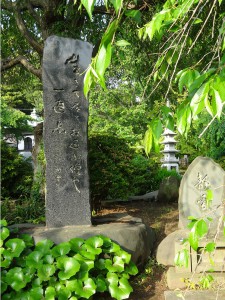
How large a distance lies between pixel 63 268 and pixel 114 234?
2.53 feet

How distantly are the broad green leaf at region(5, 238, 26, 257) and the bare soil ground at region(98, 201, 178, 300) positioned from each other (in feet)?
4.21

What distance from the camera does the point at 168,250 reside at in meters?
Result: 4.18

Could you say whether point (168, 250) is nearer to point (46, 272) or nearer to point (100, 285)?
point (100, 285)

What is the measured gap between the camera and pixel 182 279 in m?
3.71

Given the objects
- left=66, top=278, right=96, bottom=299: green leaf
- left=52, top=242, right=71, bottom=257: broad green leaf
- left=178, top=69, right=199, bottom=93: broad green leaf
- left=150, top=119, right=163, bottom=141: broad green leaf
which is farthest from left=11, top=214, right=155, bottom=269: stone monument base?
left=178, top=69, right=199, bottom=93: broad green leaf

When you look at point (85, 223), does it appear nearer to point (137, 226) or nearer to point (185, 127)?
point (137, 226)

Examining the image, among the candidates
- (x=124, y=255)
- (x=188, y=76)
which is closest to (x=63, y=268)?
(x=124, y=255)

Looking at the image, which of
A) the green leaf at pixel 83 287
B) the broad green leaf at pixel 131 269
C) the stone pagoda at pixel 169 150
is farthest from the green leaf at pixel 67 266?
the stone pagoda at pixel 169 150

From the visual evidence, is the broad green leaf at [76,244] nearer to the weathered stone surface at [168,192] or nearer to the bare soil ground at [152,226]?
the bare soil ground at [152,226]

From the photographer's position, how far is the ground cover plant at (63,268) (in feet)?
10.4

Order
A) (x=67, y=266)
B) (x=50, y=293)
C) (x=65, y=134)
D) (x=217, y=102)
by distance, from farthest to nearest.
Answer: (x=65, y=134)
(x=67, y=266)
(x=50, y=293)
(x=217, y=102)

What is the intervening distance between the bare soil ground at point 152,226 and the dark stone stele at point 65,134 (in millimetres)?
925

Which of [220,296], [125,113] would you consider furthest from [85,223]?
[125,113]

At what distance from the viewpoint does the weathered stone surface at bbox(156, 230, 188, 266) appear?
162 inches
